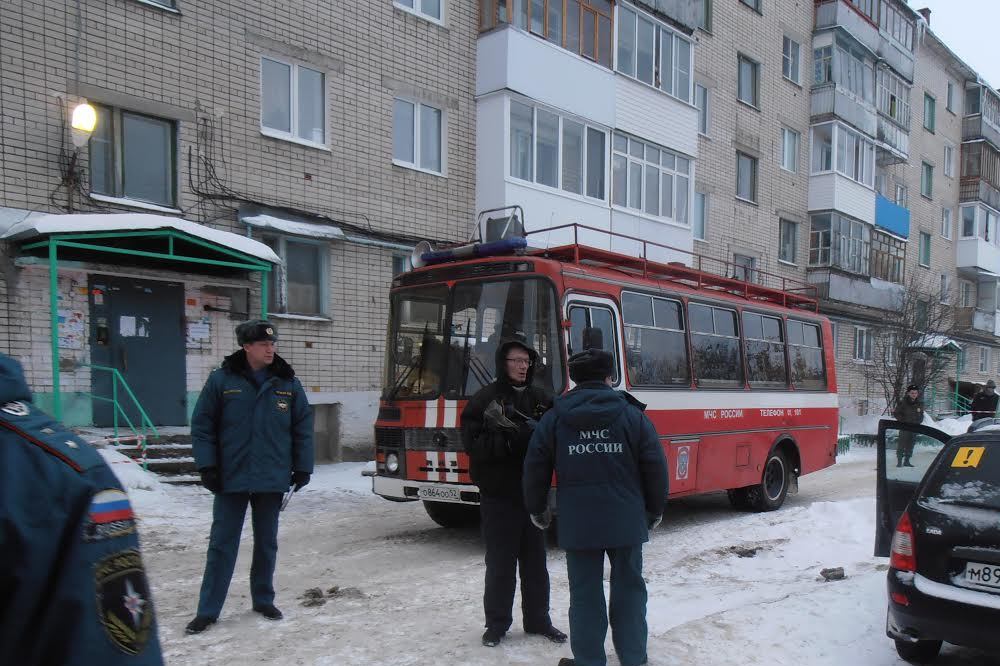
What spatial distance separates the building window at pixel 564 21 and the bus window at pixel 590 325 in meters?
9.17

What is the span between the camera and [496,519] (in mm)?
4824

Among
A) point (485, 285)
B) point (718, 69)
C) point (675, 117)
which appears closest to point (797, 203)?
point (718, 69)

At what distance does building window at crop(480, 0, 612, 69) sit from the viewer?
15188mm

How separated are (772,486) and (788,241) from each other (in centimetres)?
1733

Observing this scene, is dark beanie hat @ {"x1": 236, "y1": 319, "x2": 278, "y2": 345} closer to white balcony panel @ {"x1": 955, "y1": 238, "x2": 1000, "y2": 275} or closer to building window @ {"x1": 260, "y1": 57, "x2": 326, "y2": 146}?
building window @ {"x1": 260, "y1": 57, "x2": 326, "y2": 146}

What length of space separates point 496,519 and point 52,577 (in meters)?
3.74

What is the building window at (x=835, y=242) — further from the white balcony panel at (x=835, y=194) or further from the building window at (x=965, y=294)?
the building window at (x=965, y=294)

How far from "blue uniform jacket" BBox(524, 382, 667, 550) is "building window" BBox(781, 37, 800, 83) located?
24.1 meters

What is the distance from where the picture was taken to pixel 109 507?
1.29 metres

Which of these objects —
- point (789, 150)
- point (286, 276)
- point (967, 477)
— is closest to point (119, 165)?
point (286, 276)

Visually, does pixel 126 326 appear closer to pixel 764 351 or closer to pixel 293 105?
pixel 293 105

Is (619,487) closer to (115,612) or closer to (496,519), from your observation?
(496,519)

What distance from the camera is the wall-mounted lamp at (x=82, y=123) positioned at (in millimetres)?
10195

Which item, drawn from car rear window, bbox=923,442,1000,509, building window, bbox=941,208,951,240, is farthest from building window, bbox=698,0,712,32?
building window, bbox=941,208,951,240
